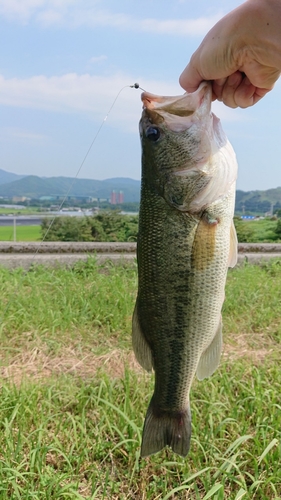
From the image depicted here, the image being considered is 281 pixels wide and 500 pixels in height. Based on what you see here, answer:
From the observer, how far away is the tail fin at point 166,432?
1.88 meters

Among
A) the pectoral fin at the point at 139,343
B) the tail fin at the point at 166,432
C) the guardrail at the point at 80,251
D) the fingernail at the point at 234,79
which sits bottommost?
the tail fin at the point at 166,432

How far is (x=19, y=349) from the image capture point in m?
4.15

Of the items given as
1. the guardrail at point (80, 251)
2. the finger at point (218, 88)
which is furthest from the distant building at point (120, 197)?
the finger at point (218, 88)

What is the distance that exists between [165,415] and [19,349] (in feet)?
8.35

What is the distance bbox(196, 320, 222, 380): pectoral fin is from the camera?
196cm

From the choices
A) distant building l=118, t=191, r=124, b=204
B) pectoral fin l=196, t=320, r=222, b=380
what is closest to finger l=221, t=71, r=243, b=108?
pectoral fin l=196, t=320, r=222, b=380

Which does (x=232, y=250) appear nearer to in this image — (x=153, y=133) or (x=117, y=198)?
(x=153, y=133)

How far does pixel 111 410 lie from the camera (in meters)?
3.20

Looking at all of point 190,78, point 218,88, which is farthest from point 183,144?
point 218,88

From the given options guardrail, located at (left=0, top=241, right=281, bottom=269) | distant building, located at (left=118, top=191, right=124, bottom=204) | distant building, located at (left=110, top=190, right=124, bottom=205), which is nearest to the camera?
guardrail, located at (left=0, top=241, right=281, bottom=269)

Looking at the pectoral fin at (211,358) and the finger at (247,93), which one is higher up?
the finger at (247,93)

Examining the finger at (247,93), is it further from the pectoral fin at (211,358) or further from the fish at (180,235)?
the pectoral fin at (211,358)

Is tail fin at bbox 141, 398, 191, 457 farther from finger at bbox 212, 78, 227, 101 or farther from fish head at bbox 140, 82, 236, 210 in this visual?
finger at bbox 212, 78, 227, 101

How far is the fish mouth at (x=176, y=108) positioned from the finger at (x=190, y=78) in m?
0.13
